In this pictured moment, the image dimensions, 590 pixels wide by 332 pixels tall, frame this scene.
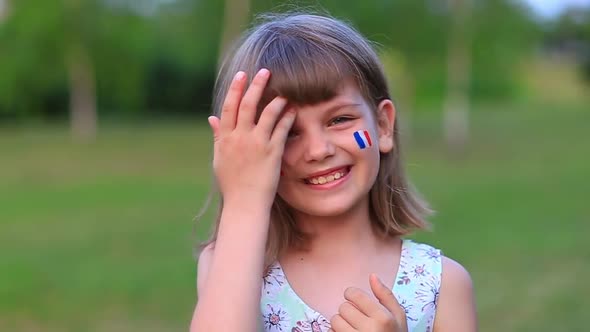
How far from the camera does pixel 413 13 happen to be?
22422mm

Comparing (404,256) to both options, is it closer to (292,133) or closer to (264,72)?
(292,133)

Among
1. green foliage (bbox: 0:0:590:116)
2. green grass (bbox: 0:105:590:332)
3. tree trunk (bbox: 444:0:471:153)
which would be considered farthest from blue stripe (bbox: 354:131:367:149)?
tree trunk (bbox: 444:0:471:153)

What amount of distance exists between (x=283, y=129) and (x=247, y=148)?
8cm

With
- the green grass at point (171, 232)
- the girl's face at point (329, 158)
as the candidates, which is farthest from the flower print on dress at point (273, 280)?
the green grass at point (171, 232)

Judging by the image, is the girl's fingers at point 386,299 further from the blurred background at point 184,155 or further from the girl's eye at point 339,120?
the blurred background at point 184,155

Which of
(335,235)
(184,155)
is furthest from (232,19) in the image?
(335,235)

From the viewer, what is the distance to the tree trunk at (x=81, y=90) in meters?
26.8

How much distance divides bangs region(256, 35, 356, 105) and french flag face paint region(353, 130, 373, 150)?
0.31 feet

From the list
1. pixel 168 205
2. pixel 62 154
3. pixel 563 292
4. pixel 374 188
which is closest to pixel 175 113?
pixel 62 154

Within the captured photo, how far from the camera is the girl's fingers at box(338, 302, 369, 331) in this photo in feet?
4.82

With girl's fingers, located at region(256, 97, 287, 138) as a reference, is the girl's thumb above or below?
below

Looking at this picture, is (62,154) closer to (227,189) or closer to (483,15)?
(483,15)

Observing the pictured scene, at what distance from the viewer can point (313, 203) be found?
165 cm

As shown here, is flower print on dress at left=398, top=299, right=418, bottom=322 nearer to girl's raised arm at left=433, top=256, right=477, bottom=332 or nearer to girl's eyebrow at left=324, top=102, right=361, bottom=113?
girl's raised arm at left=433, top=256, right=477, bottom=332
